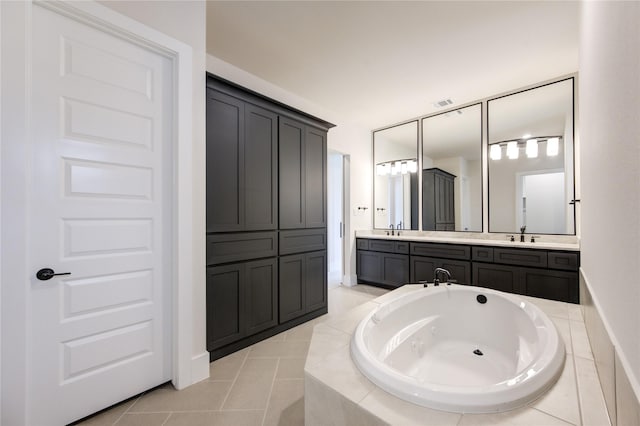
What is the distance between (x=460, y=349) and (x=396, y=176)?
3.04m

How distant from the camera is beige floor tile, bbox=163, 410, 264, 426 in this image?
150cm

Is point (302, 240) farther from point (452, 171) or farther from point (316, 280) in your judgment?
point (452, 171)

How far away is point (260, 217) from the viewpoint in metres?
2.51

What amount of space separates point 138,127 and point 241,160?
80cm

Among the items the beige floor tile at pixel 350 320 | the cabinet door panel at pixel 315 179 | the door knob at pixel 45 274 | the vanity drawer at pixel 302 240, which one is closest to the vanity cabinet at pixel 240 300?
the vanity drawer at pixel 302 240

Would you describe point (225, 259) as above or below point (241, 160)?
below

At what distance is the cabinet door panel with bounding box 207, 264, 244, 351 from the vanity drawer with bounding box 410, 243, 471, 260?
2499 mm

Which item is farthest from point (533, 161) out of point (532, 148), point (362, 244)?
point (362, 244)

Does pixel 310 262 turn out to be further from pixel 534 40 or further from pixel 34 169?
pixel 534 40

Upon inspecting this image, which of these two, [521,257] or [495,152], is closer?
[521,257]

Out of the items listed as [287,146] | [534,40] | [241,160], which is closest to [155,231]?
[241,160]

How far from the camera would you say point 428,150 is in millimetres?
4207

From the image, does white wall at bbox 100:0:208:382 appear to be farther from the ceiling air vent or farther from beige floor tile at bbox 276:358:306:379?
the ceiling air vent

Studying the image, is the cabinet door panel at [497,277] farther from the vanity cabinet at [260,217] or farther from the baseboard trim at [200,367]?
the baseboard trim at [200,367]
